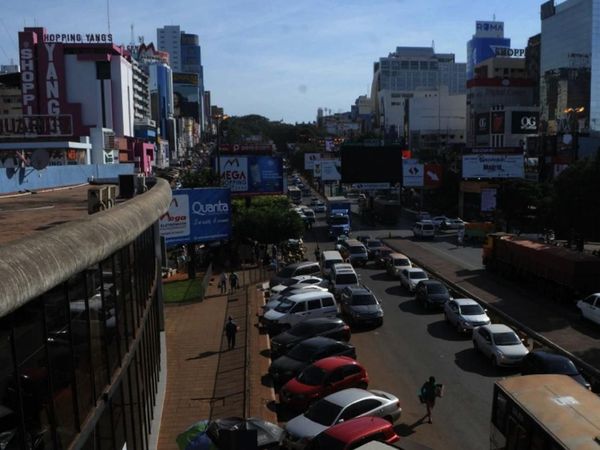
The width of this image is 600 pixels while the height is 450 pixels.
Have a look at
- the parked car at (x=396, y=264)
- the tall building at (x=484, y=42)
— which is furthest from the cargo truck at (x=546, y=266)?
the tall building at (x=484, y=42)

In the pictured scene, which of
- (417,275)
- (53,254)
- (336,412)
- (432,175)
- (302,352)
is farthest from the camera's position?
(432,175)

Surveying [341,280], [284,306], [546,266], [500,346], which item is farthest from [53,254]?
[546,266]

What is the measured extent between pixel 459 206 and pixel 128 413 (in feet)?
206

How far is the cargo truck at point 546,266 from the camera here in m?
25.0

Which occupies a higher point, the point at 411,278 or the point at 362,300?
the point at 362,300

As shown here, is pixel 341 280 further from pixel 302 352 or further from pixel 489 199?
pixel 489 199

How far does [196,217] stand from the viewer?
104 feet

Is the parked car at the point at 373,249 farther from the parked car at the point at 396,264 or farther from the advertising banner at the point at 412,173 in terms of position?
the advertising banner at the point at 412,173

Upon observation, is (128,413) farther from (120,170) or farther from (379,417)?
(120,170)

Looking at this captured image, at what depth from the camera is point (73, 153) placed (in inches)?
2430

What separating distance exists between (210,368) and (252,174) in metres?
28.8

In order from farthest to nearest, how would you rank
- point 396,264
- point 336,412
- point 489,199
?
point 489,199
point 396,264
point 336,412

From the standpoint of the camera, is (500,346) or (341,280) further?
(341,280)

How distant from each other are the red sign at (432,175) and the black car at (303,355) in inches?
2010
